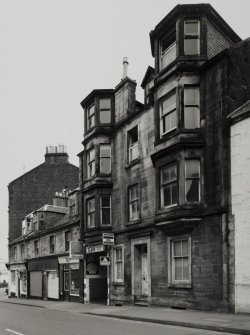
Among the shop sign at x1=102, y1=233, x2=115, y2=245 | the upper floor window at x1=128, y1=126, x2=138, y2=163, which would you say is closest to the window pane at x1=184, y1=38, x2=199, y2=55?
the upper floor window at x1=128, y1=126, x2=138, y2=163

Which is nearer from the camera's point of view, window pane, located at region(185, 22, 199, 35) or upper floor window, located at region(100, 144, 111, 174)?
window pane, located at region(185, 22, 199, 35)

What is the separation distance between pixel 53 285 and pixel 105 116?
15775mm

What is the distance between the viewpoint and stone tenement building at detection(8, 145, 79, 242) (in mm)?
50281

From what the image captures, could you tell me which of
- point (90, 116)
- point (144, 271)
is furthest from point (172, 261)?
point (90, 116)

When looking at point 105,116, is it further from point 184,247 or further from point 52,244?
point 52,244

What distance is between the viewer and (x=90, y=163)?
2902 centimetres

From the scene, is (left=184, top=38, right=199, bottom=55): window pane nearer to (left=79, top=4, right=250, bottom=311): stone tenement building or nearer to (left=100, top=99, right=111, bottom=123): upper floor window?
(left=79, top=4, right=250, bottom=311): stone tenement building

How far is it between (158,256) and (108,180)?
6833 millimetres

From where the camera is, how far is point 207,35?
67.6 feet

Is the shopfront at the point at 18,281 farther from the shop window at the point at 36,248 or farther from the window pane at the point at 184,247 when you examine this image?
the window pane at the point at 184,247

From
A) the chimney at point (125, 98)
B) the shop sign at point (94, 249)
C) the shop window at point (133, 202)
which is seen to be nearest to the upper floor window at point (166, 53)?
the chimney at point (125, 98)

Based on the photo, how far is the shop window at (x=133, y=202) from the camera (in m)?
24.8

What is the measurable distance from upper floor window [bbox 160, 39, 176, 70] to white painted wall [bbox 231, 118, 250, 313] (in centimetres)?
516

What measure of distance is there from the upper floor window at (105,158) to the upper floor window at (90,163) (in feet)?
2.92
